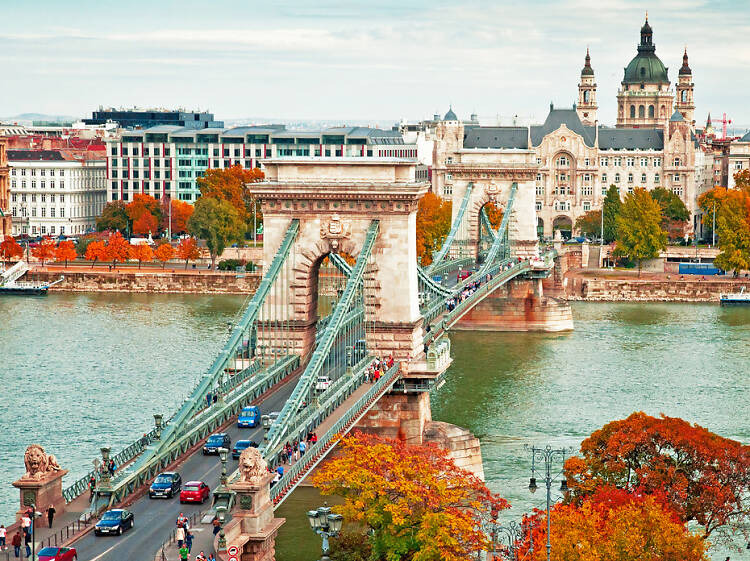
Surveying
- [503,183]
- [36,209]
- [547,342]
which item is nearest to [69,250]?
[36,209]

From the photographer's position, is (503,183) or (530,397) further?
(503,183)

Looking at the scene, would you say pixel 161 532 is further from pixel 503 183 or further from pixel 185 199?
pixel 185 199

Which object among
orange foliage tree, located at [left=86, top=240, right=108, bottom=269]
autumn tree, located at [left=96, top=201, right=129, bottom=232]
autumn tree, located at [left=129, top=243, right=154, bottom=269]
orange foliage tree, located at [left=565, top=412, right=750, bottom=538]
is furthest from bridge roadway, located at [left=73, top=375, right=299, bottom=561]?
autumn tree, located at [left=96, top=201, right=129, bottom=232]

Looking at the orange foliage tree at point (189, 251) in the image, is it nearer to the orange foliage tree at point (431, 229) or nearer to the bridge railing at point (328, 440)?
the orange foliage tree at point (431, 229)

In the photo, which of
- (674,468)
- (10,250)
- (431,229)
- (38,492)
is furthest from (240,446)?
(10,250)

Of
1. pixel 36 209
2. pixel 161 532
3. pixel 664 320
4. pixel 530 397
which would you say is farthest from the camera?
pixel 36 209

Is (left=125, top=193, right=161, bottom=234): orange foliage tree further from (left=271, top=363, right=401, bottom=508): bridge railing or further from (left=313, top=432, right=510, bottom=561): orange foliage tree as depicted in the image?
(left=313, top=432, right=510, bottom=561): orange foliage tree

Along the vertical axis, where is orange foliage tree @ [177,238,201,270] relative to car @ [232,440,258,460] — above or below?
above
